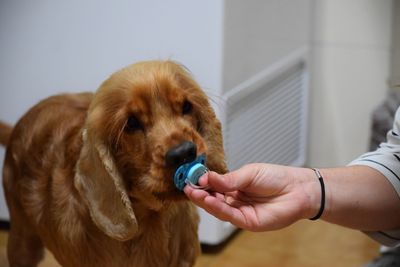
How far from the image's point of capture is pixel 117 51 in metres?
2.06

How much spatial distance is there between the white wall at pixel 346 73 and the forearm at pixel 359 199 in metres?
1.54

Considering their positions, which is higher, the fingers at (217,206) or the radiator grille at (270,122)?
the fingers at (217,206)

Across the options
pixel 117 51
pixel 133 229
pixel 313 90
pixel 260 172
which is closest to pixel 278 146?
pixel 313 90

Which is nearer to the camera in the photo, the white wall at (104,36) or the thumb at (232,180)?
the thumb at (232,180)

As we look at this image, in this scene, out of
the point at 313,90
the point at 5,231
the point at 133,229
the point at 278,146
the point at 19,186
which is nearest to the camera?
the point at 133,229

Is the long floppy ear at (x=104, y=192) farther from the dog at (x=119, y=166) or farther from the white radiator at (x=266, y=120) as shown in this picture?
the white radiator at (x=266, y=120)

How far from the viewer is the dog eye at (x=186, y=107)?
138 cm

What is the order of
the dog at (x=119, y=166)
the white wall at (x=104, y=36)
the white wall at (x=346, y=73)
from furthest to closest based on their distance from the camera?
the white wall at (x=346, y=73)
the white wall at (x=104, y=36)
the dog at (x=119, y=166)

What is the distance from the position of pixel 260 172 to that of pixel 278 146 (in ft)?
4.64

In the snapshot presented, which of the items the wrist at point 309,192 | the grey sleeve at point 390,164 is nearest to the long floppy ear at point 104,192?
the wrist at point 309,192

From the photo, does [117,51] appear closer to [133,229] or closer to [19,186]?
[19,186]

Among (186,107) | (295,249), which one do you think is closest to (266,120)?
(295,249)

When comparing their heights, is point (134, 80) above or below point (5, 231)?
above

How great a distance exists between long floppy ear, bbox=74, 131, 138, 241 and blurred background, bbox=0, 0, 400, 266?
1.53ft
